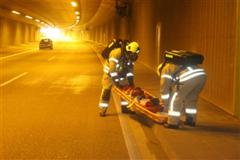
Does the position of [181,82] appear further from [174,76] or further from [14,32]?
[14,32]

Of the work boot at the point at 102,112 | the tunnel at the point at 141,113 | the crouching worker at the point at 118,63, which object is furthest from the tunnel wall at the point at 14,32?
the crouching worker at the point at 118,63

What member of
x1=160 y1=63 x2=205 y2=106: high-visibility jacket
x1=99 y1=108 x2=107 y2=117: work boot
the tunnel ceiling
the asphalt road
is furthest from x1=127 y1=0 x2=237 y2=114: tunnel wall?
the tunnel ceiling

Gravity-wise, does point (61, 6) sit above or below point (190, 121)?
above

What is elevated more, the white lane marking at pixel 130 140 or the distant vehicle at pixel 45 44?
the distant vehicle at pixel 45 44

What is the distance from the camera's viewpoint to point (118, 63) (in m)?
11.2

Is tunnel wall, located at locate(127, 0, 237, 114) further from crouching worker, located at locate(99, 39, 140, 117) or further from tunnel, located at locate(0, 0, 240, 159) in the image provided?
crouching worker, located at locate(99, 39, 140, 117)

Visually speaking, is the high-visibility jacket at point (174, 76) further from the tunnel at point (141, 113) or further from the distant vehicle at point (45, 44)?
the distant vehicle at point (45, 44)

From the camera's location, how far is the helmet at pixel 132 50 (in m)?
11.0

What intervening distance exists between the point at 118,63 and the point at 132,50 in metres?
0.42

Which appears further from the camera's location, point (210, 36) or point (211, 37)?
point (210, 36)

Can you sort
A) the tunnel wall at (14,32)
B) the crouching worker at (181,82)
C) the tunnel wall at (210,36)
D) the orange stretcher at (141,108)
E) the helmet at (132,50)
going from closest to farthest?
the crouching worker at (181,82)
the orange stretcher at (141,108)
the helmet at (132,50)
the tunnel wall at (210,36)
the tunnel wall at (14,32)

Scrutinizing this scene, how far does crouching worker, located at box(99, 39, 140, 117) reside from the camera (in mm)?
11016

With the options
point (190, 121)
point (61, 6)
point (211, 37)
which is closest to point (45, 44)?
point (61, 6)

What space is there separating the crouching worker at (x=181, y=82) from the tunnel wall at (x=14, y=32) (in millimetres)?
52627
